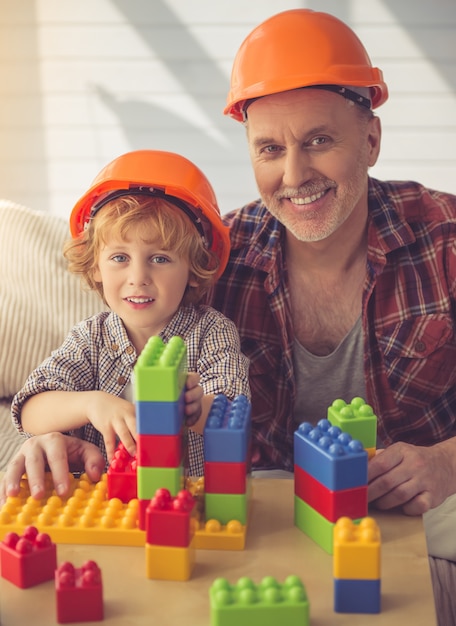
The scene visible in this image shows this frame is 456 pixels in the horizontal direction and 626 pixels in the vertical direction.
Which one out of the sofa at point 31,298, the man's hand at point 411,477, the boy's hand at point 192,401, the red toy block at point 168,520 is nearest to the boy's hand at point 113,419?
the boy's hand at point 192,401

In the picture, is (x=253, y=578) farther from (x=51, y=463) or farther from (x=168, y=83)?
(x=168, y=83)

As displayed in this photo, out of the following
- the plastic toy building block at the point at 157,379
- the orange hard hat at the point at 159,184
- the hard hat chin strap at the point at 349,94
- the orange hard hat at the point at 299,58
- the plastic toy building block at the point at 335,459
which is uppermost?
the orange hard hat at the point at 299,58

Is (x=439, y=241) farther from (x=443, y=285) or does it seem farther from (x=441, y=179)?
(x=441, y=179)

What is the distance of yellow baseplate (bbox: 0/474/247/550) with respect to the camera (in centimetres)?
105

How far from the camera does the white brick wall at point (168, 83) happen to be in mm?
3525

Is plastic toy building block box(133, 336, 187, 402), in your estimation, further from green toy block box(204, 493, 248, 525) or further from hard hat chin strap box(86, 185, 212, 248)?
hard hat chin strap box(86, 185, 212, 248)

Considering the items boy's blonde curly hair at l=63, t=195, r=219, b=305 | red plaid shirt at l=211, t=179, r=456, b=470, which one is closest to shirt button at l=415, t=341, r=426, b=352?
red plaid shirt at l=211, t=179, r=456, b=470

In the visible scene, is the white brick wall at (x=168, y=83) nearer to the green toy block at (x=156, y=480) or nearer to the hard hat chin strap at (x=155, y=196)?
the hard hat chin strap at (x=155, y=196)

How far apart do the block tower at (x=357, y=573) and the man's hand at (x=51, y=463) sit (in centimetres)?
44

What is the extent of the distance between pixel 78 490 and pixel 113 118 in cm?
277

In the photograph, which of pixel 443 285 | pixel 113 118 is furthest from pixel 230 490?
pixel 113 118

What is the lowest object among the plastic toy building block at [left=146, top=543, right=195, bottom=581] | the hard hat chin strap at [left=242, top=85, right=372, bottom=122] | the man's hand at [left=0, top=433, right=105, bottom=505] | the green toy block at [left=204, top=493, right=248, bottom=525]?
the plastic toy building block at [left=146, top=543, right=195, bottom=581]

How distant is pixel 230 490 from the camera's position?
3.48 ft

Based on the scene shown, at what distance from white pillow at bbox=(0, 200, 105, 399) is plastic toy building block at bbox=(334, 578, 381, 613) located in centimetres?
133
